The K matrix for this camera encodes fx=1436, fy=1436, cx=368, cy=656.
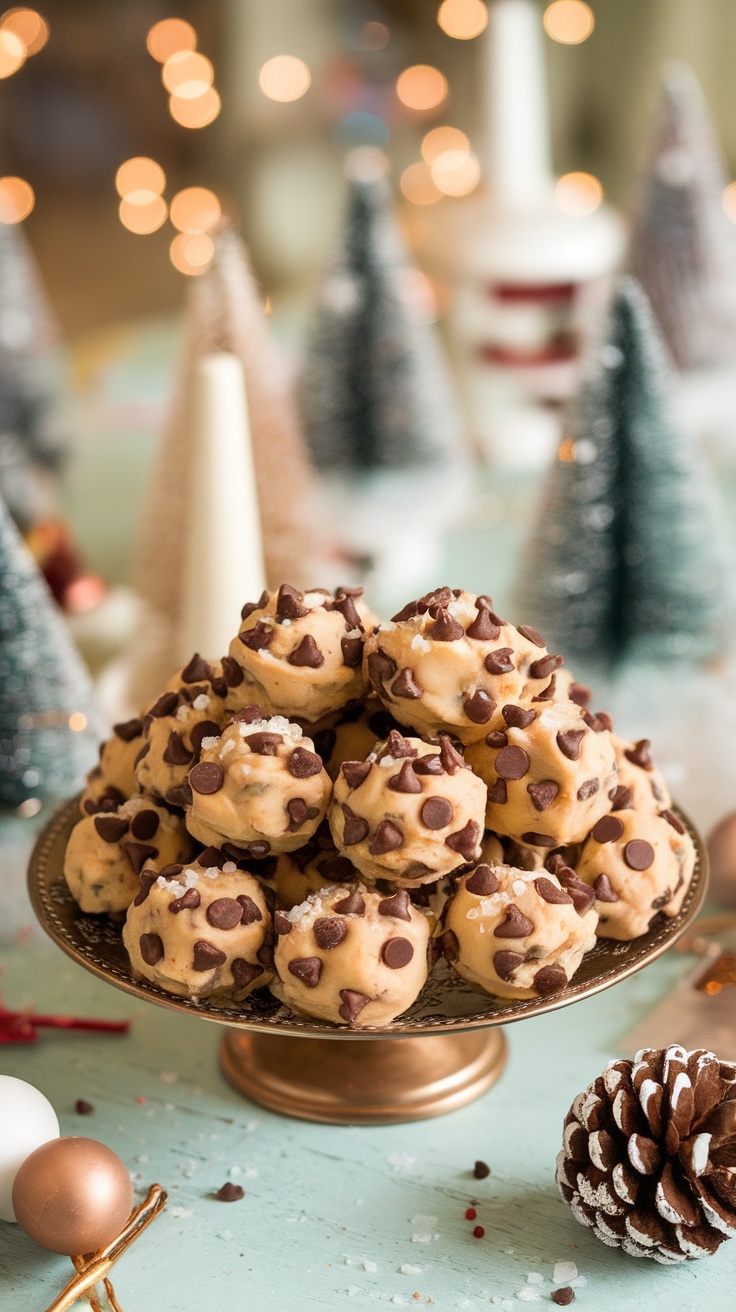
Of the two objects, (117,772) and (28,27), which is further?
(28,27)

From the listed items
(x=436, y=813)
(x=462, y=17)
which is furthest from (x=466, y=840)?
(x=462, y=17)

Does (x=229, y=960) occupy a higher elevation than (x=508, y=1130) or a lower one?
higher

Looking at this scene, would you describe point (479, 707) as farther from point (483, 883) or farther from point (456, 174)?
point (456, 174)

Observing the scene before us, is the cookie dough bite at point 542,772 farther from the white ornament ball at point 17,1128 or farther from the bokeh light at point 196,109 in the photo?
the bokeh light at point 196,109

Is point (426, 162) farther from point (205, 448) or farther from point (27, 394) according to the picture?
point (205, 448)

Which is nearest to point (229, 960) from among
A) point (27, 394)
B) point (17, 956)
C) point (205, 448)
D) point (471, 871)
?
point (471, 871)

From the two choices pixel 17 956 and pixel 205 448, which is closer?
pixel 17 956

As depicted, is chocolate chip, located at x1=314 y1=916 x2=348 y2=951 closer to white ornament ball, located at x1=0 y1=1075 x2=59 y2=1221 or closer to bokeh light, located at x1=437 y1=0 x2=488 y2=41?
white ornament ball, located at x1=0 y1=1075 x2=59 y2=1221
